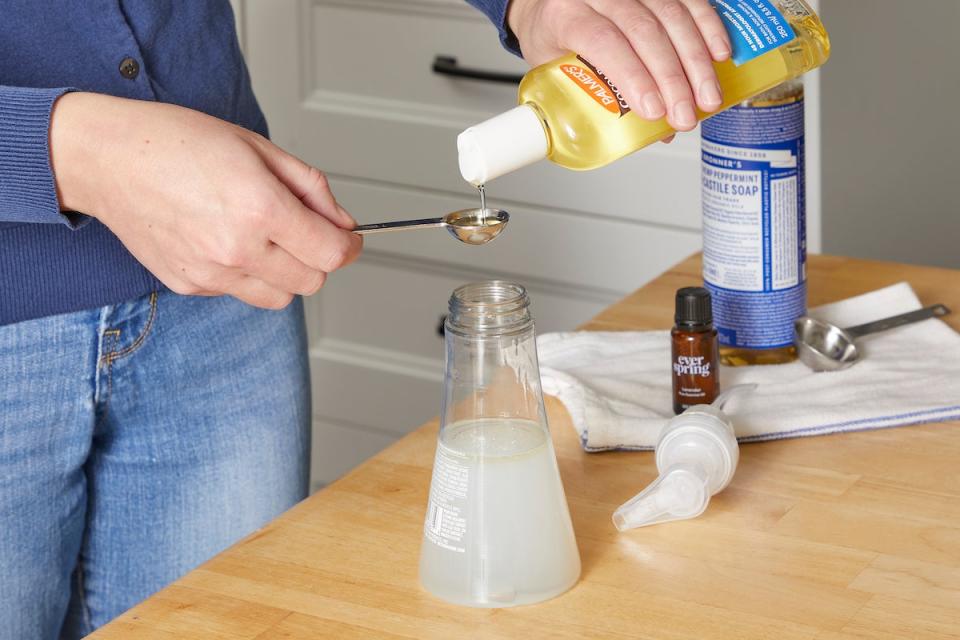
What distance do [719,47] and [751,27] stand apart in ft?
0.12

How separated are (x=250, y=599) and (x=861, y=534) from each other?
0.34m

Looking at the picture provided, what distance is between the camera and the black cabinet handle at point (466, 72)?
6.45ft

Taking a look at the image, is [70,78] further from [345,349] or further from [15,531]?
[345,349]

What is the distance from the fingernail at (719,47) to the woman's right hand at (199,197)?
23cm

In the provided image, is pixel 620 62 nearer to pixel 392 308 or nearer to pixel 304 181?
pixel 304 181

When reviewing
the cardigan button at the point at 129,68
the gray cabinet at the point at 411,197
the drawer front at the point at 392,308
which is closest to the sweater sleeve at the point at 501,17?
the cardigan button at the point at 129,68

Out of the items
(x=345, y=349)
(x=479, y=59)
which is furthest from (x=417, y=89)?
(x=345, y=349)

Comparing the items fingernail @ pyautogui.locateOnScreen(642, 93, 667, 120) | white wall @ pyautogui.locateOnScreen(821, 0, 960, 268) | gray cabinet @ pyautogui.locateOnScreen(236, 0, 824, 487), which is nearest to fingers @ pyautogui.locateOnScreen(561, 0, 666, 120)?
fingernail @ pyautogui.locateOnScreen(642, 93, 667, 120)

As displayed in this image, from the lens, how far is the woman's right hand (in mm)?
676

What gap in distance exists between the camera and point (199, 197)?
0.68 meters

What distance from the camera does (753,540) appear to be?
74cm

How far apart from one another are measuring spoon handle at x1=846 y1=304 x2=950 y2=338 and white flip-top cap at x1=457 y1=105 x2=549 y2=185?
0.38 metres

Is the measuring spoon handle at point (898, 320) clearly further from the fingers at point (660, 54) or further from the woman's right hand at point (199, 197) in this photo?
the woman's right hand at point (199, 197)

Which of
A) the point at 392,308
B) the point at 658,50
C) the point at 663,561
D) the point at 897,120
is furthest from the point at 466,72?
the point at 663,561
